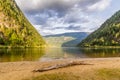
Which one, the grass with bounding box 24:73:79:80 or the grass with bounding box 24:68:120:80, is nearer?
the grass with bounding box 24:73:79:80

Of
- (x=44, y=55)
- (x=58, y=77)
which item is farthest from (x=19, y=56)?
(x=58, y=77)

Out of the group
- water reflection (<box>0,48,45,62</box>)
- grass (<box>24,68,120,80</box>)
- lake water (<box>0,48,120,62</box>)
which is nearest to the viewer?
grass (<box>24,68,120,80</box>)

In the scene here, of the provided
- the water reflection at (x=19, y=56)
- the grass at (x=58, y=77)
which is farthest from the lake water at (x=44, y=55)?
the grass at (x=58, y=77)

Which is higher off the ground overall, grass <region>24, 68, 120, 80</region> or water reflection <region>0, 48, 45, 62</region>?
water reflection <region>0, 48, 45, 62</region>

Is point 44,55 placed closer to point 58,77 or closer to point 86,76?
point 86,76

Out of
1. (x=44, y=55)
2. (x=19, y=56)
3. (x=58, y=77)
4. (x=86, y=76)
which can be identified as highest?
(x=19, y=56)

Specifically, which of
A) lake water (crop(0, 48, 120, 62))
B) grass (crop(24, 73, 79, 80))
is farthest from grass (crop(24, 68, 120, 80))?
lake water (crop(0, 48, 120, 62))

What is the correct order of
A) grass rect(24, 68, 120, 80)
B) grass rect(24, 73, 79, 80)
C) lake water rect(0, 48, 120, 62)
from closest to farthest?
grass rect(24, 73, 79, 80) → grass rect(24, 68, 120, 80) → lake water rect(0, 48, 120, 62)

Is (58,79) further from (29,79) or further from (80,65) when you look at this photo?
(80,65)

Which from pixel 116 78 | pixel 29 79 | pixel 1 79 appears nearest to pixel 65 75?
pixel 29 79

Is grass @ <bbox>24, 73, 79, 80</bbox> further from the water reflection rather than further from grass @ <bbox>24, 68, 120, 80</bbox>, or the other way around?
the water reflection

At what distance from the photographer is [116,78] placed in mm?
22344

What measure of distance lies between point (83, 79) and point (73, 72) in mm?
2653

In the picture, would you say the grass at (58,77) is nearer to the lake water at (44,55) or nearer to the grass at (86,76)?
the grass at (86,76)
